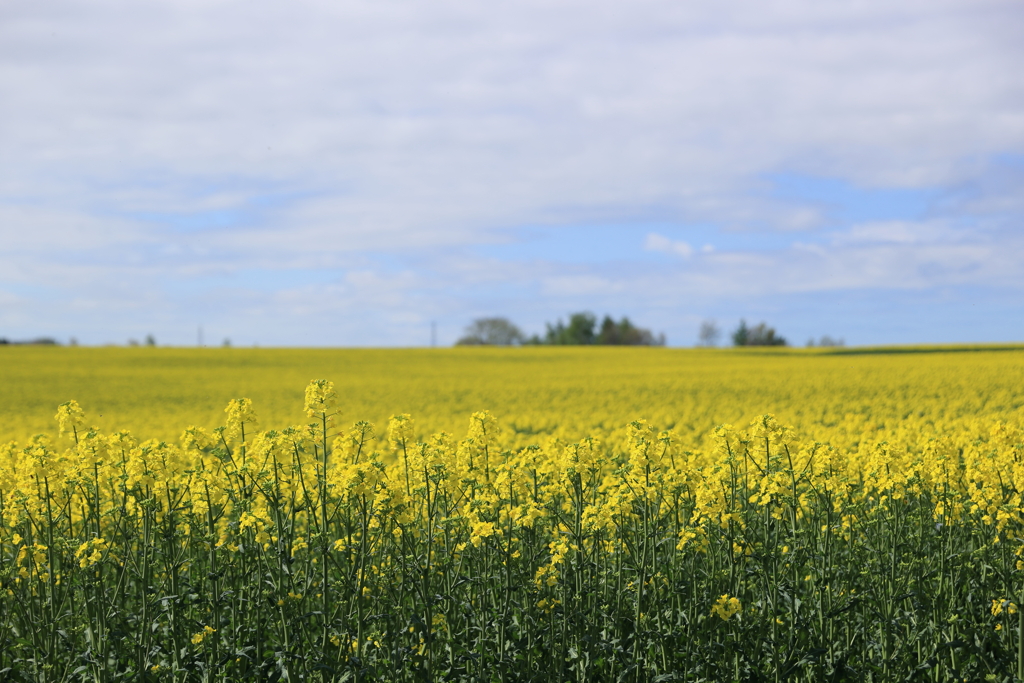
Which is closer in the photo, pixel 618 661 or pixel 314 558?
pixel 618 661

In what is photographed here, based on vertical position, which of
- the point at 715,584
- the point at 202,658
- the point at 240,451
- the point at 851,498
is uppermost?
the point at 240,451

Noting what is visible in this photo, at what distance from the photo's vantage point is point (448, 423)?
763 inches

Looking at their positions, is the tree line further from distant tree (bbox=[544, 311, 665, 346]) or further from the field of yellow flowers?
the field of yellow flowers

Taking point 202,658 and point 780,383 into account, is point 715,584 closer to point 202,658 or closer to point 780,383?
point 202,658

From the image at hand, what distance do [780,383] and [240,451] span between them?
24.2m

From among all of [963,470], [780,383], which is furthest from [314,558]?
[780,383]

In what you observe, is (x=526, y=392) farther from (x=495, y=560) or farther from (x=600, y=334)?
(x=600, y=334)

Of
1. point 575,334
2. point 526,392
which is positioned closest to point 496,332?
point 575,334

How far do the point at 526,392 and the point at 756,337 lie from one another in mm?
71980

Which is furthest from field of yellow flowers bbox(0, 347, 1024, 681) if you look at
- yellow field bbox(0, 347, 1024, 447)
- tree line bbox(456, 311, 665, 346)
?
tree line bbox(456, 311, 665, 346)

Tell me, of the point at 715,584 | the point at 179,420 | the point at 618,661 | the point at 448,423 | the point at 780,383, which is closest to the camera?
the point at 618,661

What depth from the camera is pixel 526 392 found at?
94.0ft

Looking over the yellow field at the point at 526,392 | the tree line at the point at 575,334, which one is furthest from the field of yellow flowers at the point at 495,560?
the tree line at the point at 575,334

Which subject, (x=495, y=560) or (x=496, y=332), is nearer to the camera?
(x=495, y=560)
